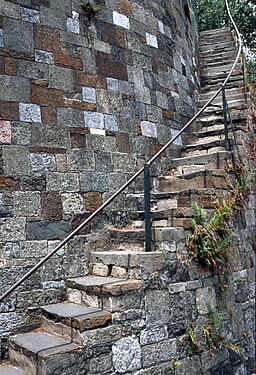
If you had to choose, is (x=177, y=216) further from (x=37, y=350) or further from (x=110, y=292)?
(x=37, y=350)

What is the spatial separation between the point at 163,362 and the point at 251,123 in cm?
359

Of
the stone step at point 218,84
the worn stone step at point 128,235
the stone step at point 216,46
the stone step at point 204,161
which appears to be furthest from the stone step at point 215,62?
the worn stone step at point 128,235

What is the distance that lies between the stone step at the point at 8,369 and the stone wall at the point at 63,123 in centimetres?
34

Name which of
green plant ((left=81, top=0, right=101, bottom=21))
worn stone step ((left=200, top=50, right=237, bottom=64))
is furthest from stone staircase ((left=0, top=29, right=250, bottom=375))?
worn stone step ((left=200, top=50, right=237, bottom=64))

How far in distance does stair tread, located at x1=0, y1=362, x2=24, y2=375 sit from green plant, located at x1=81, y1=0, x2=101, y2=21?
3742 mm

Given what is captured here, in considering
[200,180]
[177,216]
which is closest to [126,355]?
[177,216]

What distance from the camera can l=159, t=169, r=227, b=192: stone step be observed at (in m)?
4.55

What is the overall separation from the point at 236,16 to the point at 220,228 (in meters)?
11.2

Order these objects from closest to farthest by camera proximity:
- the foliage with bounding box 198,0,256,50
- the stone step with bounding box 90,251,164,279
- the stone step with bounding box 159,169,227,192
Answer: the stone step with bounding box 90,251,164,279 < the stone step with bounding box 159,169,227,192 < the foliage with bounding box 198,0,256,50

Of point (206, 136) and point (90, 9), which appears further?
point (206, 136)

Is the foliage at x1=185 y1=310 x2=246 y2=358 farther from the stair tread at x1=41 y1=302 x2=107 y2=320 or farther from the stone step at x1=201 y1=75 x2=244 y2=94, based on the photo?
the stone step at x1=201 y1=75 x2=244 y2=94

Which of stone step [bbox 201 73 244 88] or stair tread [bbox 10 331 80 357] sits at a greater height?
stone step [bbox 201 73 244 88]

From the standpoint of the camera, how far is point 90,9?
16.5ft

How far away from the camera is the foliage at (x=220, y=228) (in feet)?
13.5
